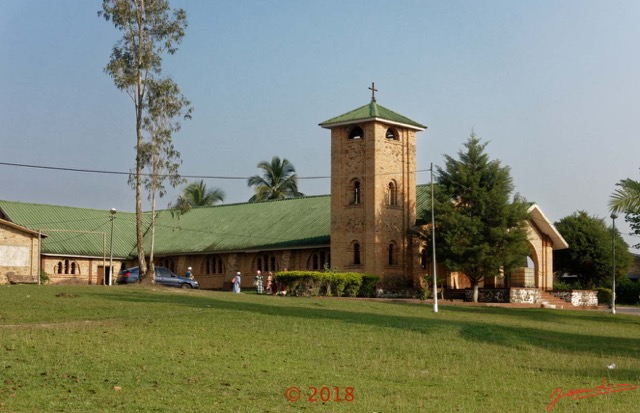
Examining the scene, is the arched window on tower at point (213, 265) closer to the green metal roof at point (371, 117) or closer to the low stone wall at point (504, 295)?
the green metal roof at point (371, 117)

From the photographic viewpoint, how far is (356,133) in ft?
165

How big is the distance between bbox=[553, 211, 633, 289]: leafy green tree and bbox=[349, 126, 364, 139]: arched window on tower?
24.4 m

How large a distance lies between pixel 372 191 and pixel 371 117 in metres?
4.02

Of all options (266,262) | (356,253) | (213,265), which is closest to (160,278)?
(266,262)

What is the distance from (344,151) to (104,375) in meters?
34.7

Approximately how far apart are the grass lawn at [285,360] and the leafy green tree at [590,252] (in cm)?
3545

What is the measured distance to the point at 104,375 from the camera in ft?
54.2

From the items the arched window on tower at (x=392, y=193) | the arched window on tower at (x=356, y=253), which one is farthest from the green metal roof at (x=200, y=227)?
the arched window on tower at (x=392, y=193)

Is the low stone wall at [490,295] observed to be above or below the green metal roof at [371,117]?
below

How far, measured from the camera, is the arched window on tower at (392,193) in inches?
1967

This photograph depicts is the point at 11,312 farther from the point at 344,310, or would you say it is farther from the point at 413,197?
the point at 413,197

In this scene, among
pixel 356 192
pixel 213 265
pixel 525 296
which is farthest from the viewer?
pixel 213 265

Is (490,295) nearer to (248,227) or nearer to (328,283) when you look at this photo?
(328,283)

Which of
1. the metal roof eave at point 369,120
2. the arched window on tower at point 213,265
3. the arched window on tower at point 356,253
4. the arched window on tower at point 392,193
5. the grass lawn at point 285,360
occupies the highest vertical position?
the metal roof eave at point 369,120
